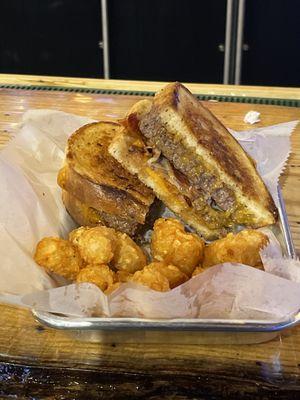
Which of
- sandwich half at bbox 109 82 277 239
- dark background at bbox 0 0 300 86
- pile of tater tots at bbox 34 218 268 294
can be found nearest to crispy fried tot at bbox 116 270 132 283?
pile of tater tots at bbox 34 218 268 294

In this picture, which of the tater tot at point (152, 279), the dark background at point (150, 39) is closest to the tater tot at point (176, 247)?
the tater tot at point (152, 279)

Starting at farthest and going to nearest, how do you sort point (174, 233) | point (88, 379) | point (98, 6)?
1. point (98, 6)
2. point (174, 233)
3. point (88, 379)

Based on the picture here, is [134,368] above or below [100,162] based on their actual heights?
below

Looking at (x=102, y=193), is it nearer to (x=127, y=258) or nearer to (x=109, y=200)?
(x=109, y=200)

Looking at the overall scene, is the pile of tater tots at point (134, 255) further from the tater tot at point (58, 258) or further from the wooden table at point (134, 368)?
the wooden table at point (134, 368)

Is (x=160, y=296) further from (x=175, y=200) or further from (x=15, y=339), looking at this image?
(x=175, y=200)

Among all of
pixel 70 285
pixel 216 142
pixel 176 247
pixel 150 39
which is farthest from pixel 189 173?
pixel 150 39

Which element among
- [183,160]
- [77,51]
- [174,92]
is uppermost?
[174,92]

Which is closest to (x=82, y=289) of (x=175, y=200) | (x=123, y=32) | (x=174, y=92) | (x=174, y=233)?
(x=174, y=233)
